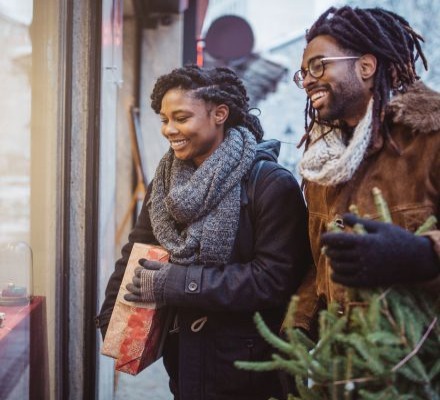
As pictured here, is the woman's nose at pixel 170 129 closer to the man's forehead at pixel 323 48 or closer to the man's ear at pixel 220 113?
the man's ear at pixel 220 113

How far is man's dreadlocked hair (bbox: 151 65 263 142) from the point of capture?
242 centimetres

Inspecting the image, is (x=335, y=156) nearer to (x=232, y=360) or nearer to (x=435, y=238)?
(x=435, y=238)

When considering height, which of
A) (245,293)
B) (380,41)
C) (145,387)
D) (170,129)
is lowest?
(145,387)

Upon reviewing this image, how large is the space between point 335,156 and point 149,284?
908 mm

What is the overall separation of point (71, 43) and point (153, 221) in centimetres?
108

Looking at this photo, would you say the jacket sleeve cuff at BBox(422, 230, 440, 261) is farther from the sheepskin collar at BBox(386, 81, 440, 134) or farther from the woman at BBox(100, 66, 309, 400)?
the woman at BBox(100, 66, 309, 400)

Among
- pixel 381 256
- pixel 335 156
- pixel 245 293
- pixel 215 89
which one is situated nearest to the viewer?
pixel 381 256

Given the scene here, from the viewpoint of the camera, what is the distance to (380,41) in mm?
1938

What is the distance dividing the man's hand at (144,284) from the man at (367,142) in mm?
655

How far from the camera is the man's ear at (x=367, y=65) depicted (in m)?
1.93

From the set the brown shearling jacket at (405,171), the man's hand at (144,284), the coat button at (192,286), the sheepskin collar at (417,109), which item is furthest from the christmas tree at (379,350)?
the man's hand at (144,284)

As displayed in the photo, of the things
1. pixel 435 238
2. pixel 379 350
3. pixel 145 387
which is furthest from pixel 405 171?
pixel 145 387

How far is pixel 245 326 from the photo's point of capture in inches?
92.5

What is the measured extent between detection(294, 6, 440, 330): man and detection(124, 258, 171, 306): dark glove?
2.04 feet
